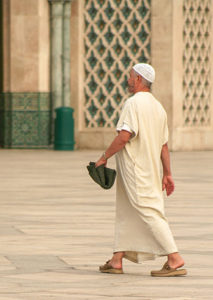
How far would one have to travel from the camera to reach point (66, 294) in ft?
22.7

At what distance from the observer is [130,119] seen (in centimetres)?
782

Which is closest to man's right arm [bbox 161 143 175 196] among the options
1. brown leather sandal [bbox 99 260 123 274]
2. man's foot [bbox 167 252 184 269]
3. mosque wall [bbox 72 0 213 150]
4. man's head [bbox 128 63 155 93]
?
man's head [bbox 128 63 155 93]

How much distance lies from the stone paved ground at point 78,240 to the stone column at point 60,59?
27.2 ft

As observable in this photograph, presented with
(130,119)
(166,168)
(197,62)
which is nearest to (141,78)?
(130,119)

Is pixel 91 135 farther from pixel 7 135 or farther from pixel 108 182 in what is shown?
pixel 108 182

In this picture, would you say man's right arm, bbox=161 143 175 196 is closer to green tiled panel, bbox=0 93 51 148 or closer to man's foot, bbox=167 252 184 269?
man's foot, bbox=167 252 184 269

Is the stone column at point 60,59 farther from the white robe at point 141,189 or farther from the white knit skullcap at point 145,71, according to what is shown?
the white robe at point 141,189

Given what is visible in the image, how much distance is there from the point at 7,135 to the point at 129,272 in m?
18.5

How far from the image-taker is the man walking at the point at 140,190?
777cm

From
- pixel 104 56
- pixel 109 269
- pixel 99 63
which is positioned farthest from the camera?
pixel 99 63

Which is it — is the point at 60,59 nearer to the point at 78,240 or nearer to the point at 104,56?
the point at 104,56

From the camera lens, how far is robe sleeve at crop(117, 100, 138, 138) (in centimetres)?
779

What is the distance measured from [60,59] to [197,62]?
333 cm

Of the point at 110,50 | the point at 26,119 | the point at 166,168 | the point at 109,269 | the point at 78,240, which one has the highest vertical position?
the point at 110,50
